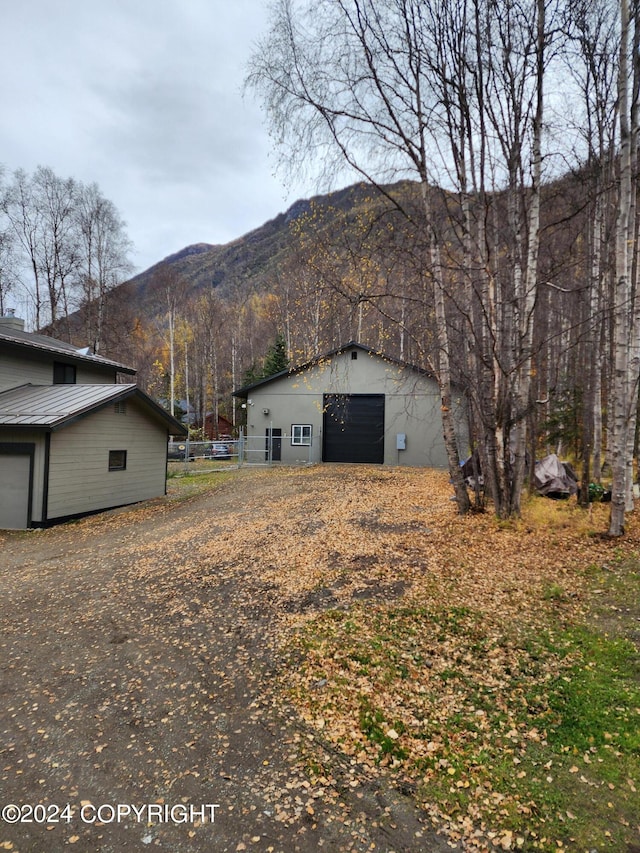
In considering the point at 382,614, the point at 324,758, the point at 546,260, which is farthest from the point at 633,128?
the point at 324,758

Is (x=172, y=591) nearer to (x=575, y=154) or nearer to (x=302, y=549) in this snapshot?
(x=302, y=549)

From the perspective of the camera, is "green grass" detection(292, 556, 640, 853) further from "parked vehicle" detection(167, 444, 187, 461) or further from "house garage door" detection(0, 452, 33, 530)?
"parked vehicle" detection(167, 444, 187, 461)

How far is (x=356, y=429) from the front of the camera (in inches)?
776

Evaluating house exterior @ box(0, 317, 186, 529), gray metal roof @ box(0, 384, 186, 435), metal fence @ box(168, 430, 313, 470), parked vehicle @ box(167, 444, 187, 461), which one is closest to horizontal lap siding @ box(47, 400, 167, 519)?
house exterior @ box(0, 317, 186, 529)

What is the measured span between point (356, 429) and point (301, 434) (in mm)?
2631

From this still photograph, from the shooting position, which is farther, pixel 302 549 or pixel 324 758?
pixel 302 549

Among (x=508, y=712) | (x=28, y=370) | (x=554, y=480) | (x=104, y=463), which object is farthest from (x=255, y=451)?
(x=508, y=712)

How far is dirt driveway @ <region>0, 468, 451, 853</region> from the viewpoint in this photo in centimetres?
212

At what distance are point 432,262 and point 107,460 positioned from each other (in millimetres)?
9653

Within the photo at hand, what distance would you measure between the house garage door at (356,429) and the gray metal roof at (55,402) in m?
8.58

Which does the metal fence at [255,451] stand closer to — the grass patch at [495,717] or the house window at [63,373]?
the house window at [63,373]

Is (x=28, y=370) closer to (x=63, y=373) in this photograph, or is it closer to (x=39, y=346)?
(x=39, y=346)

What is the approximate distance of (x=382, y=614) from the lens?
170 inches

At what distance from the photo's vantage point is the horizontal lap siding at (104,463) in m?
10.3
